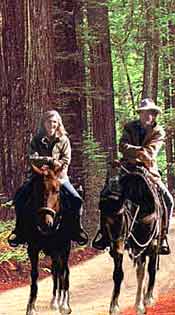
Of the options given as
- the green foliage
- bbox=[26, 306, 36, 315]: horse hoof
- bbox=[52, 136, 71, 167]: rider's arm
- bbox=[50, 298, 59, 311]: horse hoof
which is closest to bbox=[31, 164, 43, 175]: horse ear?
bbox=[52, 136, 71, 167]: rider's arm

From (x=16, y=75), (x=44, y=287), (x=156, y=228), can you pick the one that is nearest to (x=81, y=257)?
(x=44, y=287)

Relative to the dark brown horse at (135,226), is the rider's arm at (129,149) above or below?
above

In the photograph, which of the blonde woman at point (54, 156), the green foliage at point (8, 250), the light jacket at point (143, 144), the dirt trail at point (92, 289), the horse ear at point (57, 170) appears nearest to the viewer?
the horse ear at point (57, 170)

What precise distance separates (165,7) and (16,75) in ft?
32.4

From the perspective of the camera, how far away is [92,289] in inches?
621

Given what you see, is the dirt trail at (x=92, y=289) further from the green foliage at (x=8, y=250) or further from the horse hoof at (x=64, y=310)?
the green foliage at (x=8, y=250)

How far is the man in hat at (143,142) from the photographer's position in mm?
11344

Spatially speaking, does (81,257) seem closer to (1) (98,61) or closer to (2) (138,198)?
(1) (98,61)

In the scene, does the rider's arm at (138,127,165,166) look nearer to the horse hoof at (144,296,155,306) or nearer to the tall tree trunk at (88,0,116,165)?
the horse hoof at (144,296,155,306)

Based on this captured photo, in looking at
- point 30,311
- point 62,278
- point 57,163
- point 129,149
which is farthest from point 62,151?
point 30,311

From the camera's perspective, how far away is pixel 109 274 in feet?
57.3

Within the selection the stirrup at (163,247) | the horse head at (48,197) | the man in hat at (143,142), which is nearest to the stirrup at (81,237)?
the man in hat at (143,142)

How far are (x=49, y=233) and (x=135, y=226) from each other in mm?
1368

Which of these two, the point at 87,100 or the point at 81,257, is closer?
the point at 81,257
